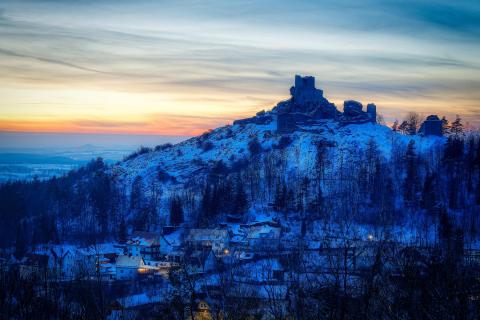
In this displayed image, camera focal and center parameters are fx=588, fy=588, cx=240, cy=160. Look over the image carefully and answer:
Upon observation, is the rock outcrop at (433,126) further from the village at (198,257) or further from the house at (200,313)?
the house at (200,313)

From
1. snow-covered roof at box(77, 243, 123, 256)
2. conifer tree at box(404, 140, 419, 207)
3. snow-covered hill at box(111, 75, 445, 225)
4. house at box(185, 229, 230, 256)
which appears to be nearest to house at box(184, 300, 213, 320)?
house at box(185, 229, 230, 256)

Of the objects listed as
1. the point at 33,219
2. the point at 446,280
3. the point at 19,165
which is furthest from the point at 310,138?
the point at 19,165

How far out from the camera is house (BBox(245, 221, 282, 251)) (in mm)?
52662

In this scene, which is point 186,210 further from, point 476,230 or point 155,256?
point 476,230

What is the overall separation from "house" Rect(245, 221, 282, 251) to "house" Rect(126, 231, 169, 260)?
787cm

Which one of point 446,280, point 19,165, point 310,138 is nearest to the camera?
point 446,280

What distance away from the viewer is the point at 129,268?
151 feet

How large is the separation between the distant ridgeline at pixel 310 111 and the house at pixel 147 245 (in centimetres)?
4337

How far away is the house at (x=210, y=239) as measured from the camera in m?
51.8

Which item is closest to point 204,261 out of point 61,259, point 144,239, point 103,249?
point 144,239

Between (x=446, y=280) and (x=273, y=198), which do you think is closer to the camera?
(x=446, y=280)

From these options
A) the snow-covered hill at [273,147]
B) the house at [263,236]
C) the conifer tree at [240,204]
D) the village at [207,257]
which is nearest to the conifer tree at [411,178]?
the snow-covered hill at [273,147]

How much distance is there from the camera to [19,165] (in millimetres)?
167750

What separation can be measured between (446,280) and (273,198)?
1848 inches
